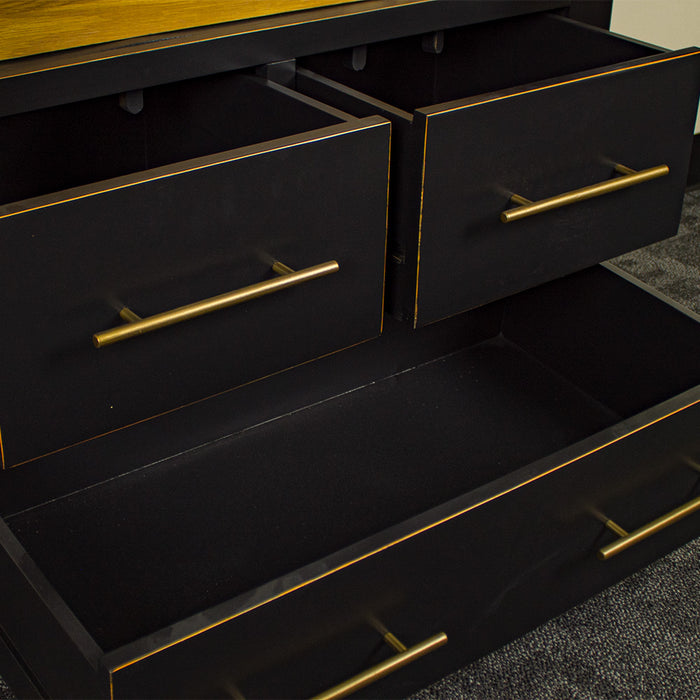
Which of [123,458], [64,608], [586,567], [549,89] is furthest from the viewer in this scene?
[123,458]

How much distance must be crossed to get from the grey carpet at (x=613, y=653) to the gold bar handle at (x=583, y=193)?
0.40m

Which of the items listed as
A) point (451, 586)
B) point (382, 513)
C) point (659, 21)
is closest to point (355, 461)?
point (382, 513)

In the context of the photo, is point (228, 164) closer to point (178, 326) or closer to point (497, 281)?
point (178, 326)

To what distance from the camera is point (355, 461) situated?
1053 millimetres

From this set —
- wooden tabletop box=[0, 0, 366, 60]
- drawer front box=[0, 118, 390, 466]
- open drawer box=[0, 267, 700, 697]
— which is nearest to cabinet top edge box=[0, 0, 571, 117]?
wooden tabletop box=[0, 0, 366, 60]

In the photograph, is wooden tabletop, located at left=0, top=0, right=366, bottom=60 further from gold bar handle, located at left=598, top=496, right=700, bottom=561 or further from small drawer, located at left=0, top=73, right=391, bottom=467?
gold bar handle, located at left=598, top=496, right=700, bottom=561

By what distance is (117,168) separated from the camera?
93 centimetres

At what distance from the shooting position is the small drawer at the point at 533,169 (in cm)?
79

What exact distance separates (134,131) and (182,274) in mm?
253

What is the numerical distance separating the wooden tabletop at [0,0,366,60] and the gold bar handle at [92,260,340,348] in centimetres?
23

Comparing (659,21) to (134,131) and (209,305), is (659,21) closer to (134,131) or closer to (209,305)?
(134,131)

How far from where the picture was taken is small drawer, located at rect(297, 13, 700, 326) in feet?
2.61

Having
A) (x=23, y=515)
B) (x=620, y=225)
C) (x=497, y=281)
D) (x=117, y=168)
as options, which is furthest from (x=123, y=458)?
(x=620, y=225)

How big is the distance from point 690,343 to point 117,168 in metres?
0.58
